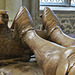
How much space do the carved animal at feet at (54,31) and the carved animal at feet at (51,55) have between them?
0.19 meters

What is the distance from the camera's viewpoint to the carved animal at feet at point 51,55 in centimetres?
53

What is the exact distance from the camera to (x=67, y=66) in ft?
1.70

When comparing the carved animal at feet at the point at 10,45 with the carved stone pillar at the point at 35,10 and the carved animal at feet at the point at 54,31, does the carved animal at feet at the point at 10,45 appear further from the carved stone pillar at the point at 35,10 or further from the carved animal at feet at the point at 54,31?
the carved stone pillar at the point at 35,10

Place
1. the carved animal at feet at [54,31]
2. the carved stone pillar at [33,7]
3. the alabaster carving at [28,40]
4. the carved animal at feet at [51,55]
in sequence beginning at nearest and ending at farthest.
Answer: the carved animal at feet at [51,55], the alabaster carving at [28,40], the carved animal at feet at [54,31], the carved stone pillar at [33,7]

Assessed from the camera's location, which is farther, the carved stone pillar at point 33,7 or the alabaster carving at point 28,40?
the carved stone pillar at point 33,7

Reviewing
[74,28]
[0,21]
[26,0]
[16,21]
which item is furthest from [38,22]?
[0,21]

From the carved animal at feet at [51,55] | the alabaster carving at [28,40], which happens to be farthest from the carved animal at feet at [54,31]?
the carved animal at feet at [51,55]

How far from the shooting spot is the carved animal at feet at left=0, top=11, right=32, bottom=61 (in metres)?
1.11

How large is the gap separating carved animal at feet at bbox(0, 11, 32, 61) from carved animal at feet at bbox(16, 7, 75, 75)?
7 cm

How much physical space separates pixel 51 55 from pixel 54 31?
0.56 m

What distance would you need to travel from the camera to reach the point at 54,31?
121cm

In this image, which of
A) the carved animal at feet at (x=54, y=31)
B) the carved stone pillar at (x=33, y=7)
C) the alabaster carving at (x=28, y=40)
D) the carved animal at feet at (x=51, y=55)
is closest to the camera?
the carved animal at feet at (x=51, y=55)

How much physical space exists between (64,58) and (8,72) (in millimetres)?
498

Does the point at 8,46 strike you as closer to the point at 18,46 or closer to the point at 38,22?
the point at 18,46
